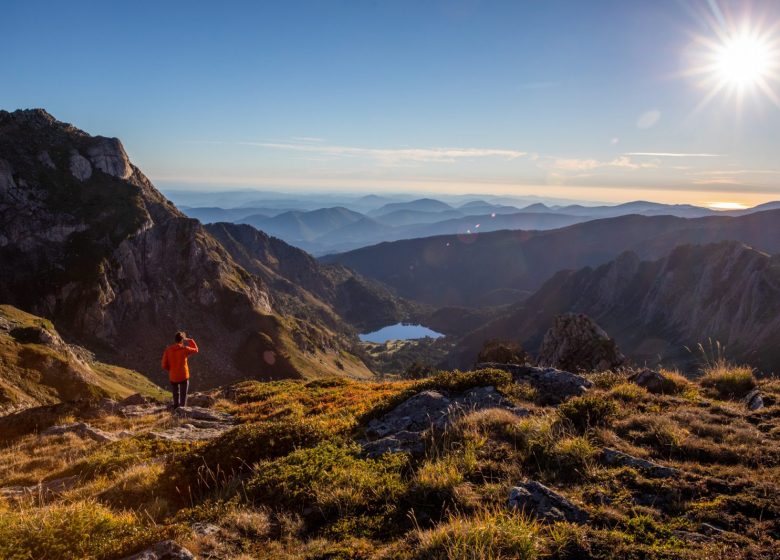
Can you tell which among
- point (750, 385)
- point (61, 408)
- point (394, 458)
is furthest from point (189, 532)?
point (61, 408)

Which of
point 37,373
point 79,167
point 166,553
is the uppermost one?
point 79,167

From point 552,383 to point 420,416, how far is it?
4.20 metres

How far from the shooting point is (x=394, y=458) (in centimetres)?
796

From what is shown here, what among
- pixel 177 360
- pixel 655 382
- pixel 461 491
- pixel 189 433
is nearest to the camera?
pixel 461 491

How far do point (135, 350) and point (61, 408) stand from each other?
81.9m

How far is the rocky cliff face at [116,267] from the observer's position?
87.3 metres

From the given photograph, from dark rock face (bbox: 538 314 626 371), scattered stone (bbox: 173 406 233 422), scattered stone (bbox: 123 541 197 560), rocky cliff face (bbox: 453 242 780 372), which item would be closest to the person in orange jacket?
scattered stone (bbox: 173 406 233 422)

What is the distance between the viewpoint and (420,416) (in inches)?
424

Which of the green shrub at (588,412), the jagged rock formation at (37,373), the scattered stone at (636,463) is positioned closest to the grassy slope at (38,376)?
the jagged rock formation at (37,373)

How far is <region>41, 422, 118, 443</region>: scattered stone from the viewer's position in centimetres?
1487

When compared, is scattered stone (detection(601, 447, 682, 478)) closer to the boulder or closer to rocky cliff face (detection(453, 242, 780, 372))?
the boulder

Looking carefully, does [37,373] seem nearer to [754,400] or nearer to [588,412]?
[588,412]

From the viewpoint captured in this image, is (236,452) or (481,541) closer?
(481,541)

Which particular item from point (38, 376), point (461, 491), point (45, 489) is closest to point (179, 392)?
Result: point (45, 489)
